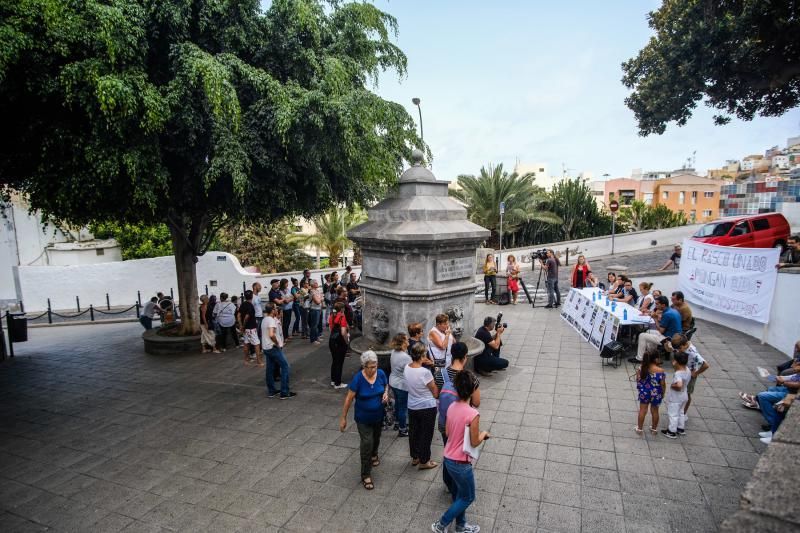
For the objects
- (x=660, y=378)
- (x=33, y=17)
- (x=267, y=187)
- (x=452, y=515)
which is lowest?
(x=452, y=515)

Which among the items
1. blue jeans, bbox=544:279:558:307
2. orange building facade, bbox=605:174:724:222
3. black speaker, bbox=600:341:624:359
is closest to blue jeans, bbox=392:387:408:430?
black speaker, bbox=600:341:624:359

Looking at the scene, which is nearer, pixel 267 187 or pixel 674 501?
pixel 674 501

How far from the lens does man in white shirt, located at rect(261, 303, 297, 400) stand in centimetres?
790

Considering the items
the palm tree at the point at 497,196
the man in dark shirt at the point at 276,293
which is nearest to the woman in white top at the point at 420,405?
the man in dark shirt at the point at 276,293

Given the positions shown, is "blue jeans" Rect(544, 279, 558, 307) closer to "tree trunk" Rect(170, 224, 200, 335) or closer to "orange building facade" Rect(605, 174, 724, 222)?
"tree trunk" Rect(170, 224, 200, 335)

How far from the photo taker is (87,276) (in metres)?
22.9

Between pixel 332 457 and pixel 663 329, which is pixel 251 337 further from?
pixel 663 329

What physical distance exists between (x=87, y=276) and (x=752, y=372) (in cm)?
2706

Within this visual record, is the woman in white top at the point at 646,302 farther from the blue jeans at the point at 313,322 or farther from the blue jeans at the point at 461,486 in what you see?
the blue jeans at the point at 313,322

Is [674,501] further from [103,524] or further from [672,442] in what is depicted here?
[103,524]

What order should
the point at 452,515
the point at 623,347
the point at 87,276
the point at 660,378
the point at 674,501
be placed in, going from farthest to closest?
the point at 87,276
the point at 623,347
the point at 660,378
the point at 674,501
the point at 452,515

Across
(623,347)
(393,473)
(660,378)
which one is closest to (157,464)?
(393,473)

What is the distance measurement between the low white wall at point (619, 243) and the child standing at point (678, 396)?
2281cm

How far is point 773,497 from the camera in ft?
6.60
